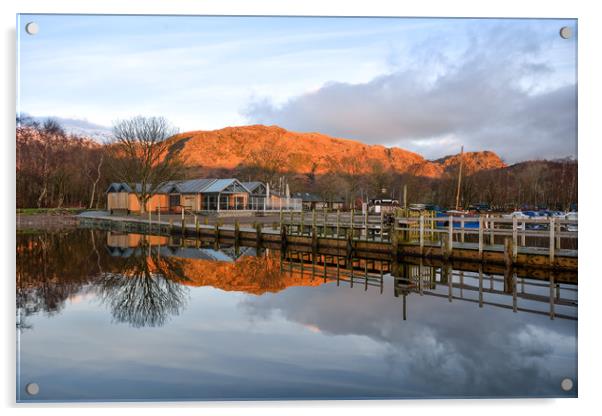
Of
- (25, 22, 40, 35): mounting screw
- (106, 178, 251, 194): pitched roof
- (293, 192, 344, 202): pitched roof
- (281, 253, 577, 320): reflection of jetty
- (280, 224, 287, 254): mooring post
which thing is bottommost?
(281, 253, 577, 320): reflection of jetty

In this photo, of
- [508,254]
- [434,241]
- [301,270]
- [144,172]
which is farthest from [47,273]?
[144,172]

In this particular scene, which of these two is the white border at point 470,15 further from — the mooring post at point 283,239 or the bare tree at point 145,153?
the mooring post at point 283,239

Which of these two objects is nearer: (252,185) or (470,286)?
(470,286)

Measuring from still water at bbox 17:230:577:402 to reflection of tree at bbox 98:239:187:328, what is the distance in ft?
0.16

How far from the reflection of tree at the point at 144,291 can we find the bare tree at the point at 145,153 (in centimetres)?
364

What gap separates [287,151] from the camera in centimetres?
2458

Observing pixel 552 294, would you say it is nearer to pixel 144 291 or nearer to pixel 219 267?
pixel 144 291

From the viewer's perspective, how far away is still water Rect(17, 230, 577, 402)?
19.8 feet

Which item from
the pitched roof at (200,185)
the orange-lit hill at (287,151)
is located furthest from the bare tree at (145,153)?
the pitched roof at (200,185)

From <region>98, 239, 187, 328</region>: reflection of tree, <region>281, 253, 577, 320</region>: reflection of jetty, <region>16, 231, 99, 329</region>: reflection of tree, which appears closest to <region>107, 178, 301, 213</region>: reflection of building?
<region>16, 231, 99, 329</region>: reflection of tree

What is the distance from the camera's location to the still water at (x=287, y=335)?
603cm

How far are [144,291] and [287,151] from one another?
14.7m

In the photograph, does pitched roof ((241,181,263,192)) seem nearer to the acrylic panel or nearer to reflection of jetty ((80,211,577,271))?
reflection of jetty ((80,211,577,271))

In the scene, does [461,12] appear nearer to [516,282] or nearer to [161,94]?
[161,94]
